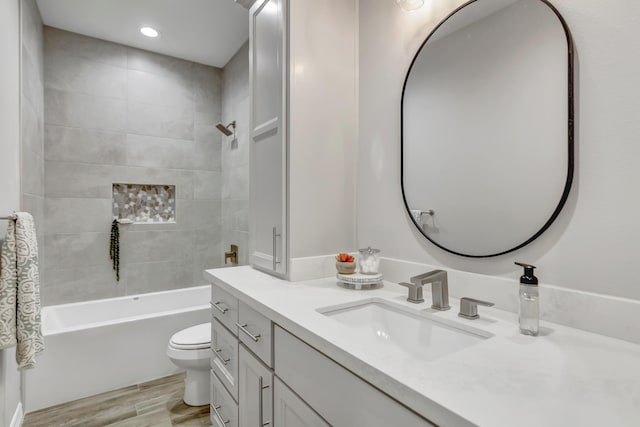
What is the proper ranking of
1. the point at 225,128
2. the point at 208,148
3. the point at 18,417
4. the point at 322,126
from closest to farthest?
the point at 322,126, the point at 18,417, the point at 225,128, the point at 208,148

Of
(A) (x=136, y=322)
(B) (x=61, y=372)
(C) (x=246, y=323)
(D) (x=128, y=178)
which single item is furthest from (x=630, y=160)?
(D) (x=128, y=178)

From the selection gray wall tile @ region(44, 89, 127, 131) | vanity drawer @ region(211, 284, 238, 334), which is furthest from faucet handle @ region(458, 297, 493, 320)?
gray wall tile @ region(44, 89, 127, 131)

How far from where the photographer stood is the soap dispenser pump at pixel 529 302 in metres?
0.85

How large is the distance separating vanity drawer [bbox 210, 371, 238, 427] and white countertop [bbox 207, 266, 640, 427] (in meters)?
0.67

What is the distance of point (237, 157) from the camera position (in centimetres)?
312

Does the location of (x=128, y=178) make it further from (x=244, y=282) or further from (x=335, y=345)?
(x=335, y=345)

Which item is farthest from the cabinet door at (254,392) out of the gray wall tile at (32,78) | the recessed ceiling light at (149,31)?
the recessed ceiling light at (149,31)

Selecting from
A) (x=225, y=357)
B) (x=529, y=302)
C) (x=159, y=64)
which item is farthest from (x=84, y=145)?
(x=529, y=302)

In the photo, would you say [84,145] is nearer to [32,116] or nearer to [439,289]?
[32,116]

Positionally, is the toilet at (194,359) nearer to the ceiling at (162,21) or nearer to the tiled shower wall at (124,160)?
the tiled shower wall at (124,160)

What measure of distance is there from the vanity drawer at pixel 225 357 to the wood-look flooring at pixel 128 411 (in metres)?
0.61

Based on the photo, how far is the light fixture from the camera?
1.31 metres

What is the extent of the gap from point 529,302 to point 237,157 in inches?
109

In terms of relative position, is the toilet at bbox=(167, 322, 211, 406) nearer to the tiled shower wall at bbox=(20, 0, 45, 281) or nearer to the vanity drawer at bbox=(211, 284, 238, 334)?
the vanity drawer at bbox=(211, 284, 238, 334)
